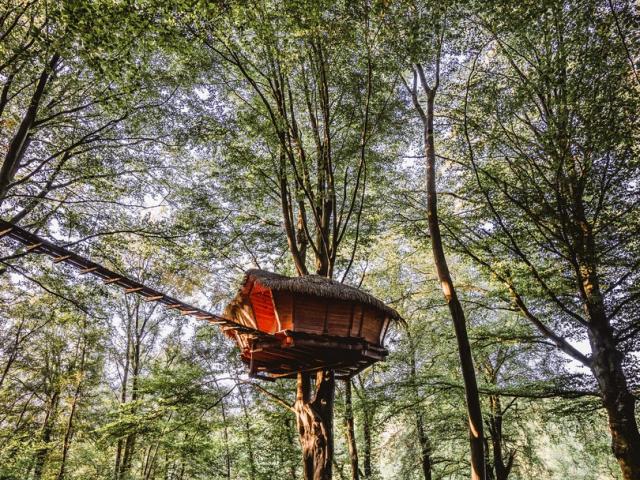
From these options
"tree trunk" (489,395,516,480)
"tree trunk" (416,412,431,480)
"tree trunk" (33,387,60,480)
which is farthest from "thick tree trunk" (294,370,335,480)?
"tree trunk" (33,387,60,480)

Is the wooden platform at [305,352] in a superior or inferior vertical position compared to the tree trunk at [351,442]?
superior

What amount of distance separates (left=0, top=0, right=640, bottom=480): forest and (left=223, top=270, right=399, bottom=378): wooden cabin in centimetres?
18

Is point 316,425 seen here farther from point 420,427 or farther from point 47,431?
point 47,431

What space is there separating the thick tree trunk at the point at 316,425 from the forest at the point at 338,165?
3 centimetres

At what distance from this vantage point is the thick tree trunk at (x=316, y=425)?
166 inches

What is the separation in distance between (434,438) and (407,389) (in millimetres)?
3713

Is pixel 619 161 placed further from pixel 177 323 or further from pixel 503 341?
pixel 177 323

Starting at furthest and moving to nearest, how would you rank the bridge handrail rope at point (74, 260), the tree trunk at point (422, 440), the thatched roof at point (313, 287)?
the tree trunk at point (422, 440) → the thatched roof at point (313, 287) → the bridge handrail rope at point (74, 260)

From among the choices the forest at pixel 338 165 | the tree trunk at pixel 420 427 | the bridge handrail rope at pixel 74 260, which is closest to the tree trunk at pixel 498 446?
the forest at pixel 338 165

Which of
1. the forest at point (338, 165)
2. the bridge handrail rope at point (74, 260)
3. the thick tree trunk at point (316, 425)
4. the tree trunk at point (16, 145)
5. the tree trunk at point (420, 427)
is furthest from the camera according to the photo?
the tree trunk at point (420, 427)

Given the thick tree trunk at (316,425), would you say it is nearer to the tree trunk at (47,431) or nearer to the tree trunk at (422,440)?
the tree trunk at (422,440)

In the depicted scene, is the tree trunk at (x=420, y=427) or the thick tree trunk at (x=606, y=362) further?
the tree trunk at (x=420, y=427)

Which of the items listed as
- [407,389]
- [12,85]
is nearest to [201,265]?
[12,85]

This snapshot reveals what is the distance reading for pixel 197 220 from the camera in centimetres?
730
